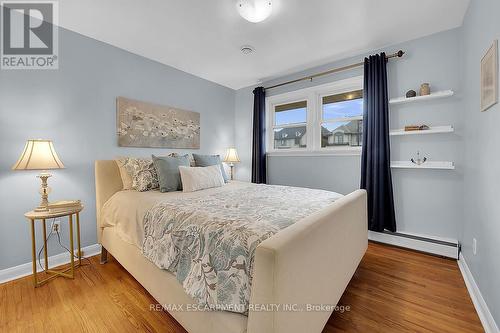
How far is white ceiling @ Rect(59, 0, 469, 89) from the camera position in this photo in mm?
2012

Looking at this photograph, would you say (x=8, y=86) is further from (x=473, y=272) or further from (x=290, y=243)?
(x=473, y=272)

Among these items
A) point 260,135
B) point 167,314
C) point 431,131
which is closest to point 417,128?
point 431,131

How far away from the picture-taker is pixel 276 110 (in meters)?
4.01

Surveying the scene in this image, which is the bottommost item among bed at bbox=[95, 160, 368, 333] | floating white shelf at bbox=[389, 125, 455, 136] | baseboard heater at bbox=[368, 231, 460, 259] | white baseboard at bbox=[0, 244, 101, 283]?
white baseboard at bbox=[0, 244, 101, 283]

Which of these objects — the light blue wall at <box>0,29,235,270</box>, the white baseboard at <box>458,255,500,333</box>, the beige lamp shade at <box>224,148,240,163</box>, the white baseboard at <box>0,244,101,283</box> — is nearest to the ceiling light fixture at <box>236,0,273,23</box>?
the light blue wall at <box>0,29,235,270</box>

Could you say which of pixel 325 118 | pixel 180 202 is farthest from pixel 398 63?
pixel 180 202

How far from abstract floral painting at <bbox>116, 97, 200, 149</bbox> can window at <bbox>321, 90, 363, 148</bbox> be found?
206 centimetres

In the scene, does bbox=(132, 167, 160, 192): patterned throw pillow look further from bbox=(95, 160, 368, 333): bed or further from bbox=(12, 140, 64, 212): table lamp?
bbox=(12, 140, 64, 212): table lamp

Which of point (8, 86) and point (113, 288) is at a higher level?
point (8, 86)

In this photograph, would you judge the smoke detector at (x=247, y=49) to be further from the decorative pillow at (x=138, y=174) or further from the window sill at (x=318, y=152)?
the decorative pillow at (x=138, y=174)

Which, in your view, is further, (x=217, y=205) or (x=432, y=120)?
(x=432, y=120)

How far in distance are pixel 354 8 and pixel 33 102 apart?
3199mm

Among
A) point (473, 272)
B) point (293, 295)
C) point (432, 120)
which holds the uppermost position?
point (432, 120)

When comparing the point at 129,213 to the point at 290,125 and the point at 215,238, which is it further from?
the point at 290,125
